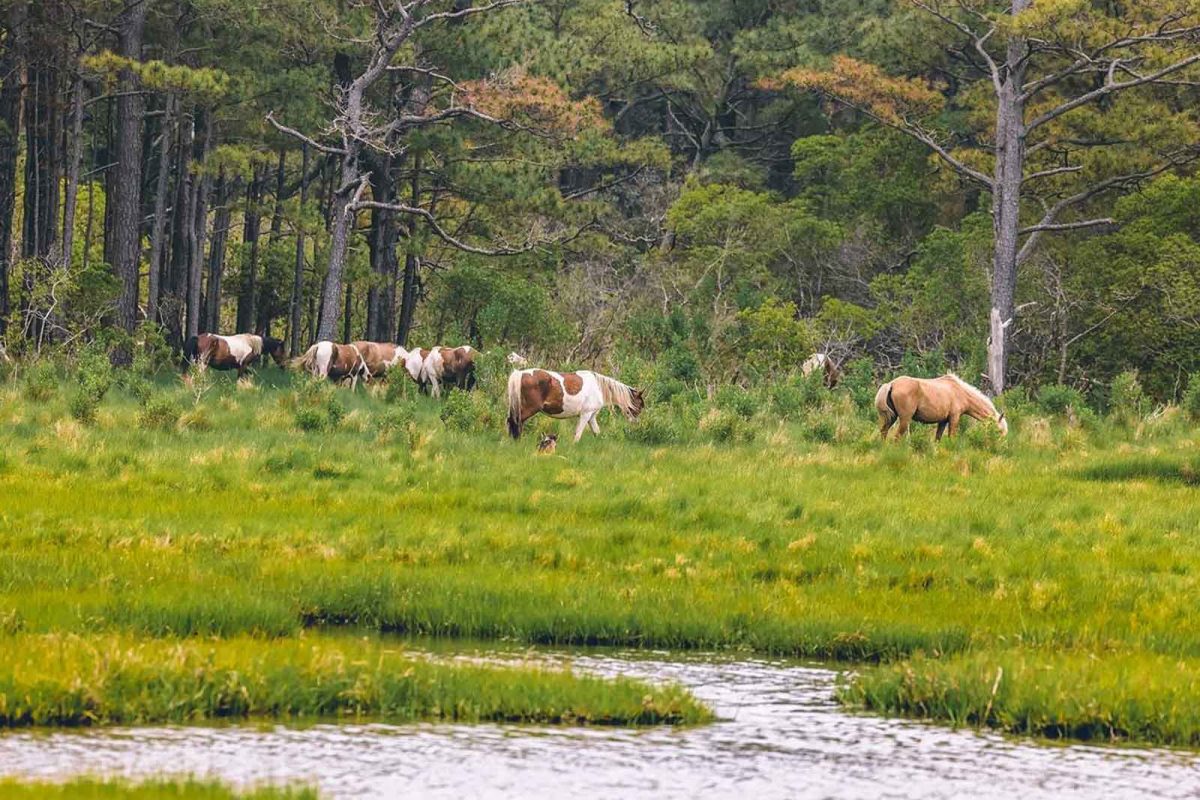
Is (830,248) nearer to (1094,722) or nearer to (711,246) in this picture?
(711,246)

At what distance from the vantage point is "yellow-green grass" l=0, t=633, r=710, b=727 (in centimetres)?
949

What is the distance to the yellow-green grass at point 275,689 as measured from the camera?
9492 millimetres

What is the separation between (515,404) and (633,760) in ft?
56.3

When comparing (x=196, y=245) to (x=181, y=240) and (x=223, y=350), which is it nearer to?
(x=181, y=240)

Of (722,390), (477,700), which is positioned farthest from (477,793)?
(722,390)

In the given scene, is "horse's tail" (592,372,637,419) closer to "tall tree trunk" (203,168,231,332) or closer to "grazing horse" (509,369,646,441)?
"grazing horse" (509,369,646,441)

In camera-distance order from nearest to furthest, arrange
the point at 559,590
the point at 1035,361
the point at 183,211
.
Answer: the point at 559,590 < the point at 1035,361 < the point at 183,211

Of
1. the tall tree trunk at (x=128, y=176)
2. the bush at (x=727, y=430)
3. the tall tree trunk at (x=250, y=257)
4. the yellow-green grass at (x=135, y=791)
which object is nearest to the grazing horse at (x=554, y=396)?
the bush at (x=727, y=430)

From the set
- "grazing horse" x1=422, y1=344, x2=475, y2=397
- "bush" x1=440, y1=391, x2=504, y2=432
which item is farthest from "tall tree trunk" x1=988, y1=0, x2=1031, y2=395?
"bush" x1=440, y1=391, x2=504, y2=432

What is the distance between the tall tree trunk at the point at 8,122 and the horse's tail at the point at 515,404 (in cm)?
1755

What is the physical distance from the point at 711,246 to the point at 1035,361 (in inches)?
544

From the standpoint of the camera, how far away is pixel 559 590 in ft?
46.0

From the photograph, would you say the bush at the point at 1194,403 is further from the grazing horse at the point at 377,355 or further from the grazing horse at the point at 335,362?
the grazing horse at the point at 335,362

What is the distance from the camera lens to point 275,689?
32.7 feet
